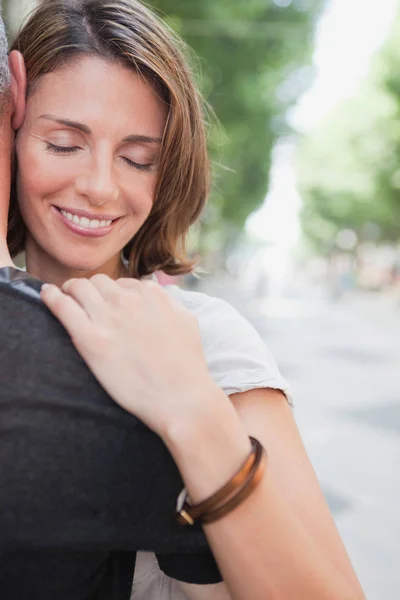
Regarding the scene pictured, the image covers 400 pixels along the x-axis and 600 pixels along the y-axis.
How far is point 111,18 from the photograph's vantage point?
175 centimetres

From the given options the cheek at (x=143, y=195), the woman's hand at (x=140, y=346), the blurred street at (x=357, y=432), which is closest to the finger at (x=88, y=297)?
the woman's hand at (x=140, y=346)

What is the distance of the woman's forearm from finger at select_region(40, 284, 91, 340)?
201mm

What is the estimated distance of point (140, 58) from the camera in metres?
1.62

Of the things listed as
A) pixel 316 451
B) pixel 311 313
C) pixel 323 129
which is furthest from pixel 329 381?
pixel 323 129

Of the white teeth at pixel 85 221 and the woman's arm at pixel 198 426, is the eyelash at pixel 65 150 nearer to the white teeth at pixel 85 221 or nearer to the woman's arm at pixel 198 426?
the white teeth at pixel 85 221

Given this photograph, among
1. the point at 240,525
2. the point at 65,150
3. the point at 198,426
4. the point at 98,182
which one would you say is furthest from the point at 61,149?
the point at 240,525

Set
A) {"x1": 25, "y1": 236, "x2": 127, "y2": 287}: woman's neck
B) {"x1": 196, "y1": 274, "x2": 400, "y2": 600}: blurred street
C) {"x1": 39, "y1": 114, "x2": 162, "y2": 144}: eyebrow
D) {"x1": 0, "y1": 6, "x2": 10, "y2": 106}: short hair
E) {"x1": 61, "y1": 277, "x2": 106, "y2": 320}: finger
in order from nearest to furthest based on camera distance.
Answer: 1. {"x1": 61, "y1": 277, "x2": 106, "y2": 320}: finger
2. {"x1": 0, "y1": 6, "x2": 10, "y2": 106}: short hair
3. {"x1": 39, "y1": 114, "x2": 162, "y2": 144}: eyebrow
4. {"x1": 25, "y1": 236, "x2": 127, "y2": 287}: woman's neck
5. {"x1": 196, "y1": 274, "x2": 400, "y2": 600}: blurred street

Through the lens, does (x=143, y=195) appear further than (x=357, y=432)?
No

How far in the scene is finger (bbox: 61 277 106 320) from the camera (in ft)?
3.76

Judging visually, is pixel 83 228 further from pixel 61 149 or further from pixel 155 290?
pixel 155 290

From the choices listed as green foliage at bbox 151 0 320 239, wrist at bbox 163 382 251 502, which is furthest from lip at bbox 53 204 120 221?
green foliage at bbox 151 0 320 239

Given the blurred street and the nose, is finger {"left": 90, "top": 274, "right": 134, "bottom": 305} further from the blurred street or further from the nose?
the blurred street

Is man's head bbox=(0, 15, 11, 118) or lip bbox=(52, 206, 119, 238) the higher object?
man's head bbox=(0, 15, 11, 118)

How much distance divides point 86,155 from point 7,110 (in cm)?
18
